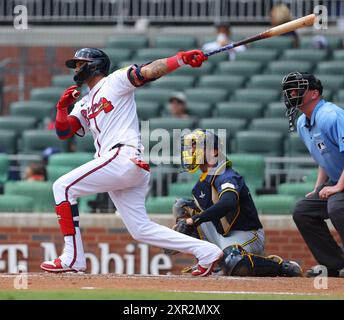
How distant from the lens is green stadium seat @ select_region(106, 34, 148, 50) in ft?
54.9

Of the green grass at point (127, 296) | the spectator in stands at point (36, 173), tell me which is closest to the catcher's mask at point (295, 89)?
the green grass at point (127, 296)

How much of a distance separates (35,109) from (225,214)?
Answer: 6767 mm

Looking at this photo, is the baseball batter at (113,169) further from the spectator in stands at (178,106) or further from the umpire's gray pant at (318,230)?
the spectator in stands at (178,106)

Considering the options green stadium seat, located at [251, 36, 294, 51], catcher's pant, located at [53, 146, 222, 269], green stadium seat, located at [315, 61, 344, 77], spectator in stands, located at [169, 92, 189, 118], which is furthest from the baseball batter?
green stadium seat, located at [251, 36, 294, 51]

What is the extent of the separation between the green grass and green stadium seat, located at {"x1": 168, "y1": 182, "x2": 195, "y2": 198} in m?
4.47

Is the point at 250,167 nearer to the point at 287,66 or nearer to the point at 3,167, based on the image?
the point at 3,167

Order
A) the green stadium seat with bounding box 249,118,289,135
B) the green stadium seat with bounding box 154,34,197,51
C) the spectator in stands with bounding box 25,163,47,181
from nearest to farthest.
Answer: the spectator in stands with bounding box 25,163,47,181 → the green stadium seat with bounding box 249,118,289,135 → the green stadium seat with bounding box 154,34,197,51

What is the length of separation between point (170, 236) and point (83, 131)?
1160 millimetres

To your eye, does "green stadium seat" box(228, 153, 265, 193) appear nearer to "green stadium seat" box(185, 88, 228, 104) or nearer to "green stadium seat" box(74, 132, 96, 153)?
"green stadium seat" box(74, 132, 96, 153)

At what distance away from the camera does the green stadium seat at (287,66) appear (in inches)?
599

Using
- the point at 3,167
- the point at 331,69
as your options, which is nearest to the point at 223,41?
the point at 331,69

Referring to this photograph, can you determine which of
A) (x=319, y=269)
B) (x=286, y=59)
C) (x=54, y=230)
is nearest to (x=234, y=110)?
(x=286, y=59)
